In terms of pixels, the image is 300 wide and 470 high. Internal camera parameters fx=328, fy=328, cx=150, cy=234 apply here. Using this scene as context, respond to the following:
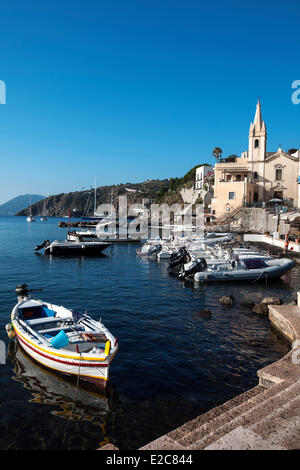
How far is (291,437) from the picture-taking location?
17.8ft

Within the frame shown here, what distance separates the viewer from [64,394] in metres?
9.37

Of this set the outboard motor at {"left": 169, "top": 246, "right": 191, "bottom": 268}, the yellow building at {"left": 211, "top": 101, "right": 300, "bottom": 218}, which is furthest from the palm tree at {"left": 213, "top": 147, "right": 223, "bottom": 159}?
the outboard motor at {"left": 169, "top": 246, "right": 191, "bottom": 268}

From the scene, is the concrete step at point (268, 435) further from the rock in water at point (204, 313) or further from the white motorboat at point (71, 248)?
the white motorboat at point (71, 248)

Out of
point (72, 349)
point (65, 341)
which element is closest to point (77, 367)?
point (72, 349)

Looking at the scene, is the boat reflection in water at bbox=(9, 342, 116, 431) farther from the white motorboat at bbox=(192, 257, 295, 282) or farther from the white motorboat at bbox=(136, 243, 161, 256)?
the white motorboat at bbox=(136, 243, 161, 256)

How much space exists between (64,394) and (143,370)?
8.91 ft

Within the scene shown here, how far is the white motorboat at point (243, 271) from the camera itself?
2400cm

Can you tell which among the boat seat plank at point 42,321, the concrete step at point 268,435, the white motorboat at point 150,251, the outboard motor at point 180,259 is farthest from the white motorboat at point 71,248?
the concrete step at point 268,435

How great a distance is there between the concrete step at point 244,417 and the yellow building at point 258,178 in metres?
62.2

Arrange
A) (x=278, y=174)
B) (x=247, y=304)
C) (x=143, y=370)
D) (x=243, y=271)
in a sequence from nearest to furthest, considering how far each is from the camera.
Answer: (x=143, y=370)
(x=247, y=304)
(x=243, y=271)
(x=278, y=174)

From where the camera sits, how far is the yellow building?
218ft

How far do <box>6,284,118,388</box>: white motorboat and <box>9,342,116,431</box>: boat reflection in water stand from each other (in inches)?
11.3

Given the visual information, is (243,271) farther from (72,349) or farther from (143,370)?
(72,349)
